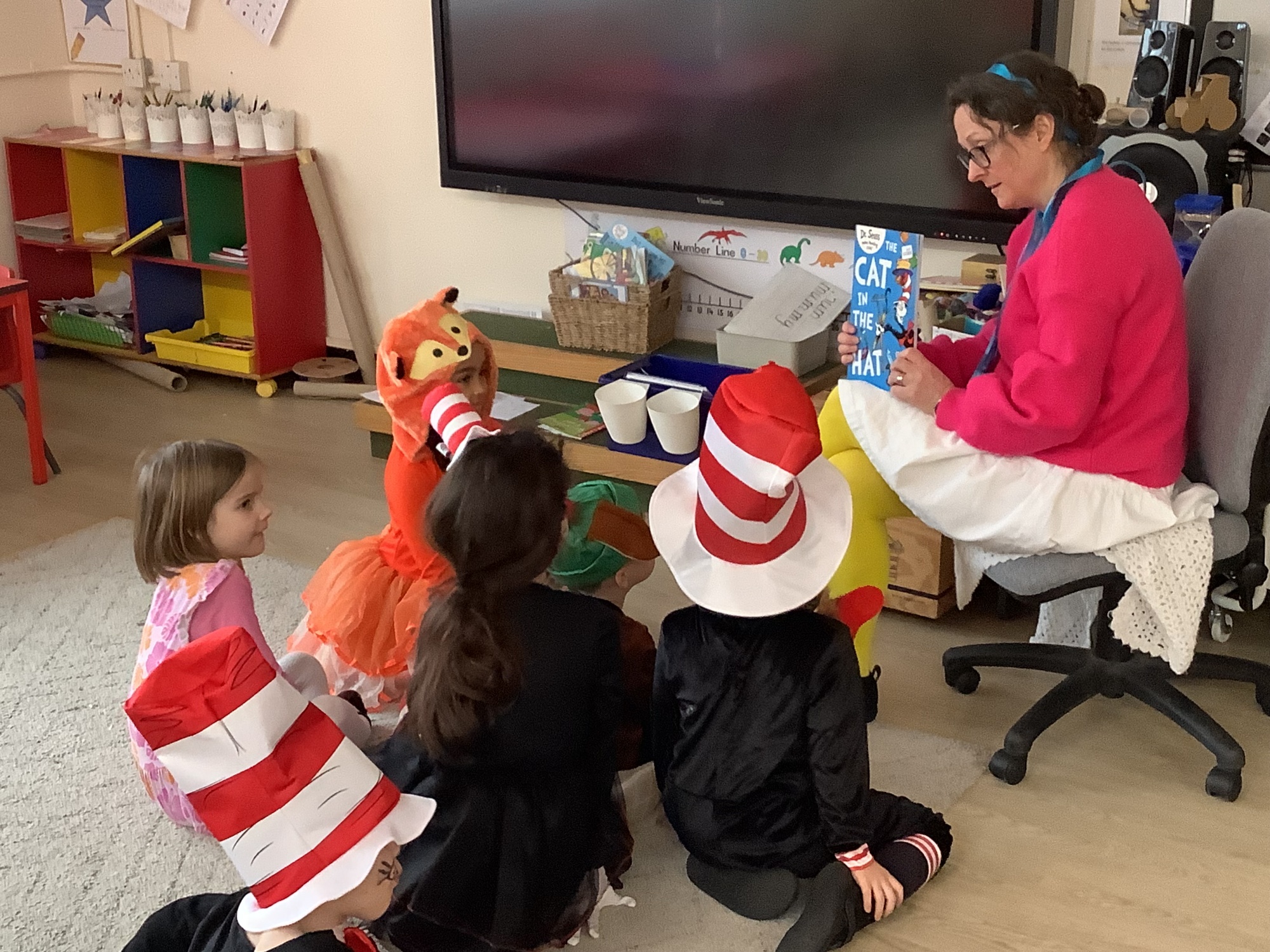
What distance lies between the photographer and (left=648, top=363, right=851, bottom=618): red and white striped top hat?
155cm

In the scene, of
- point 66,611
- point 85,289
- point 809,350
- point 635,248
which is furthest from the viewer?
point 85,289

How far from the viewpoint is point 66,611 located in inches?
106

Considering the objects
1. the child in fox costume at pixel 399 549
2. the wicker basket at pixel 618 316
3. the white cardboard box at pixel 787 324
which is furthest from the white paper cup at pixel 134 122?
the child in fox costume at pixel 399 549

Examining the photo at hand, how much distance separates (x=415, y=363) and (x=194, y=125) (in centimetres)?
227

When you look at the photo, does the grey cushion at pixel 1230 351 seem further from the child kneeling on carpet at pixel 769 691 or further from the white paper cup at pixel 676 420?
the white paper cup at pixel 676 420

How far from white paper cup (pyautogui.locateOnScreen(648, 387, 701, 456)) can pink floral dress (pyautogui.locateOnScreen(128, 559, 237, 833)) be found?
3.89 feet

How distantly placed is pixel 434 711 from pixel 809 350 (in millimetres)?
1716

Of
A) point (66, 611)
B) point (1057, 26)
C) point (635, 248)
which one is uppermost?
point (1057, 26)

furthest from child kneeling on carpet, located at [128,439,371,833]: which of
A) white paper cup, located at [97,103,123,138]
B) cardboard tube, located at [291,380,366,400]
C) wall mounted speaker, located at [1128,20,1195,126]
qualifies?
white paper cup, located at [97,103,123,138]

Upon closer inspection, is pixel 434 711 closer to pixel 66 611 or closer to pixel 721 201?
pixel 66 611

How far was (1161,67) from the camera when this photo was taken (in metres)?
2.46

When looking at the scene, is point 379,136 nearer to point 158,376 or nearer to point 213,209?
point 213,209

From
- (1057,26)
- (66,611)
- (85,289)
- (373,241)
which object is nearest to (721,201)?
(1057,26)

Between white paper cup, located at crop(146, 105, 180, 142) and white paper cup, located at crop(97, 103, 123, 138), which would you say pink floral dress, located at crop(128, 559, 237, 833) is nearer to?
white paper cup, located at crop(146, 105, 180, 142)
